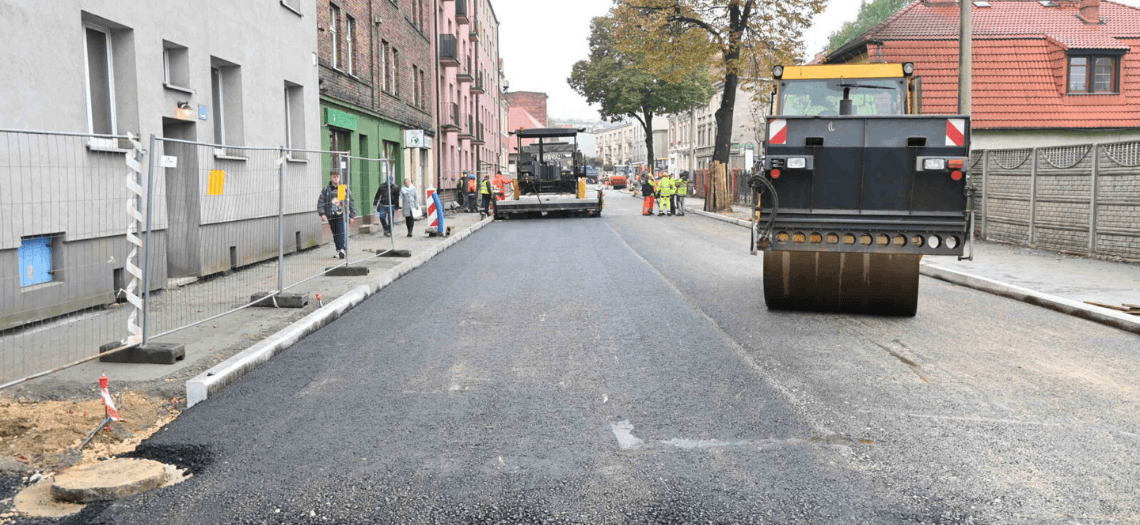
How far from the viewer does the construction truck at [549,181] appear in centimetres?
3117

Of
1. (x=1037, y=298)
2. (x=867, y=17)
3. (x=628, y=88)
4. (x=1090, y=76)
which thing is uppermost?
(x=867, y=17)

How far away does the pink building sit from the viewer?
39.3 m

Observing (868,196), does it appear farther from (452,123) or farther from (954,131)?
(452,123)

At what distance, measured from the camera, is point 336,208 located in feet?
45.1

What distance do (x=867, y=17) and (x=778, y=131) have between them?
207ft

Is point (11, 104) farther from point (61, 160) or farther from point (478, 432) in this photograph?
point (478, 432)

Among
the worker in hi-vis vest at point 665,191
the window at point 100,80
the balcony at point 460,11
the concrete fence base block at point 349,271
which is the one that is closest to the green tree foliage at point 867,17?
the balcony at point 460,11

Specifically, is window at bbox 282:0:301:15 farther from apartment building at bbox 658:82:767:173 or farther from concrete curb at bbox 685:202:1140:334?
apartment building at bbox 658:82:767:173

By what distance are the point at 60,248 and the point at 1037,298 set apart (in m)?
10.1

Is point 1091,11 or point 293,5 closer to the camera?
point 293,5

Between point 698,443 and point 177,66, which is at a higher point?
point 177,66

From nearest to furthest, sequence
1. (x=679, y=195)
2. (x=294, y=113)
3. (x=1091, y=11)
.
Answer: (x=294, y=113)
(x=1091, y=11)
(x=679, y=195)

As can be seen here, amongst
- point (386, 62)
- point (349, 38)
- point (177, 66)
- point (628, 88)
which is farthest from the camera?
point (628, 88)

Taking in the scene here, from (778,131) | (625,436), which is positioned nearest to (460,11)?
(778,131)
